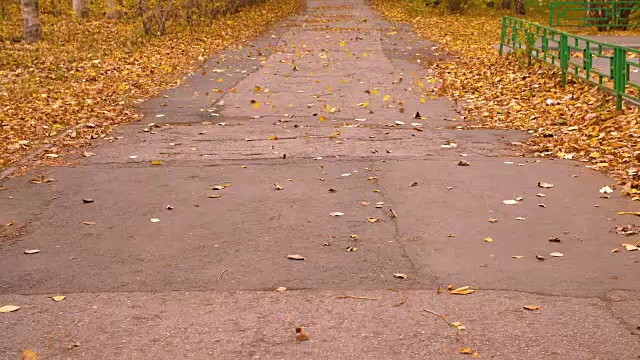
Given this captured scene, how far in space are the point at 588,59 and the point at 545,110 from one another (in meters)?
1.42

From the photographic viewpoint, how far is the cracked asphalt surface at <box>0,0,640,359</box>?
502cm

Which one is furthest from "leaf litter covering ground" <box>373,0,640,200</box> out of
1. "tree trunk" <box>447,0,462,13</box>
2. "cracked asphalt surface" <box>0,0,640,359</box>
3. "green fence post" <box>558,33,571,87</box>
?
"tree trunk" <box>447,0,462,13</box>

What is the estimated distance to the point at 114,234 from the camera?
24.0 ft

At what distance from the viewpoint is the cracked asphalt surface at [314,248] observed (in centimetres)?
502

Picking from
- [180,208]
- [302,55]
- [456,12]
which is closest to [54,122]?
[180,208]

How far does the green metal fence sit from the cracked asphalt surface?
188cm

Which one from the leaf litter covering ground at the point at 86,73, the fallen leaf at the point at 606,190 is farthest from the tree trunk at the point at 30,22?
the fallen leaf at the point at 606,190

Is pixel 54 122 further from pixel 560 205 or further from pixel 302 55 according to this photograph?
pixel 302 55

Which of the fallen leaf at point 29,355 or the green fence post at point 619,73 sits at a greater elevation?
the green fence post at point 619,73

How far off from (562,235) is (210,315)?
10.4ft

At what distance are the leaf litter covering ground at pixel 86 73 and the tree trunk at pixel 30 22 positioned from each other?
376mm

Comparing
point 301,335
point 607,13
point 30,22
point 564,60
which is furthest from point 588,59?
→ point 607,13

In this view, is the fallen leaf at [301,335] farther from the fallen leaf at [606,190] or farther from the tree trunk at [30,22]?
the tree trunk at [30,22]

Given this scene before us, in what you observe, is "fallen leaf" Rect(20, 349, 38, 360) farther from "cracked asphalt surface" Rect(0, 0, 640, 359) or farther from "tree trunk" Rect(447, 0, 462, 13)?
"tree trunk" Rect(447, 0, 462, 13)
